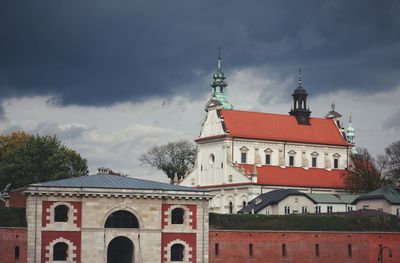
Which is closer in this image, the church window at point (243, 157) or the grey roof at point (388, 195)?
the grey roof at point (388, 195)

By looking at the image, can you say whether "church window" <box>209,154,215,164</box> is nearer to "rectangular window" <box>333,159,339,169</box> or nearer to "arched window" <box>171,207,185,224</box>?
"rectangular window" <box>333,159,339,169</box>

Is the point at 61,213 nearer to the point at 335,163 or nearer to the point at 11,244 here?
the point at 11,244

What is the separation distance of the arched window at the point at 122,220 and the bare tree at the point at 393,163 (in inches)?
2003

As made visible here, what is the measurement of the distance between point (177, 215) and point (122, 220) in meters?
4.56

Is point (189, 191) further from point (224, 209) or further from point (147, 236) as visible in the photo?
point (224, 209)

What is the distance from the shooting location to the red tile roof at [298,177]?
116188mm

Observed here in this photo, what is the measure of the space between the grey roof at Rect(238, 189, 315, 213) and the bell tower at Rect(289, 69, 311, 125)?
950 inches

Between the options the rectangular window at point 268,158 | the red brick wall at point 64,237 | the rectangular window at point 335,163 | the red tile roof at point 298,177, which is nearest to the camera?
the red brick wall at point 64,237

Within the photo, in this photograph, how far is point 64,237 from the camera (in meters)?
68.1

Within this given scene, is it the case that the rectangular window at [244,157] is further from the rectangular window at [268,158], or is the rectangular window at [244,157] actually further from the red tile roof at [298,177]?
the rectangular window at [268,158]

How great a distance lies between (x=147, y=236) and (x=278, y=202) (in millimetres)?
32647

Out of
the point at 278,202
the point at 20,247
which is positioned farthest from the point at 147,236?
the point at 278,202

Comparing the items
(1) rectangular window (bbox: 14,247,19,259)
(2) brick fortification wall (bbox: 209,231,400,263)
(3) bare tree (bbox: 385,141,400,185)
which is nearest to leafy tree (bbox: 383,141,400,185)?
(3) bare tree (bbox: 385,141,400,185)

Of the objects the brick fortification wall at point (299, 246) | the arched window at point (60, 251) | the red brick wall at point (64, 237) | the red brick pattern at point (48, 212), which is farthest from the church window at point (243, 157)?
the arched window at point (60, 251)
